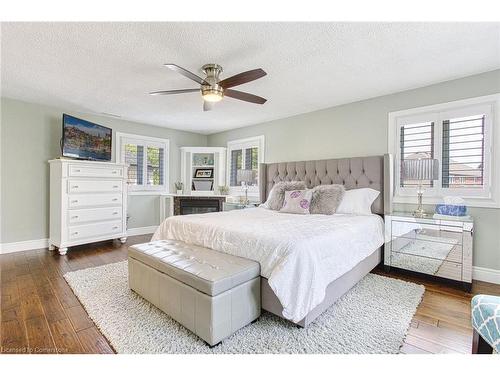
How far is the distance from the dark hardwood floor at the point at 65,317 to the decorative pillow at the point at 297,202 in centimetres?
142

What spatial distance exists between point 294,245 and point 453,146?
2.64 metres

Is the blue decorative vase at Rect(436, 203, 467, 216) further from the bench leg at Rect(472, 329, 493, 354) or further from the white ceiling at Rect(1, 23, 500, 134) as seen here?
the bench leg at Rect(472, 329, 493, 354)

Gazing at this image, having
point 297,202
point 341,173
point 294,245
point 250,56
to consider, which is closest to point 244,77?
point 250,56

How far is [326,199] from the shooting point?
3.27 metres

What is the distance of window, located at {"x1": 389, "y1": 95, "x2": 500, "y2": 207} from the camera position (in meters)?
2.72

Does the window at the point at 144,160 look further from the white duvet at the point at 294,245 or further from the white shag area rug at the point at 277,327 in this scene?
the white shag area rug at the point at 277,327

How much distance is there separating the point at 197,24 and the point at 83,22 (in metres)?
0.89

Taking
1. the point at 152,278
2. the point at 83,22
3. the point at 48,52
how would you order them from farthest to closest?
the point at 48,52
the point at 152,278
the point at 83,22

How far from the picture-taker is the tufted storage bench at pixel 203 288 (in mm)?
1607

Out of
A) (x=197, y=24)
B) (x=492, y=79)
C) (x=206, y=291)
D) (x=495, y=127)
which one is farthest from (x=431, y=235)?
(x=197, y=24)

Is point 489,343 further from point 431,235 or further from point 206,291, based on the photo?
point 431,235

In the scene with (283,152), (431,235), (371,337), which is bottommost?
(371,337)

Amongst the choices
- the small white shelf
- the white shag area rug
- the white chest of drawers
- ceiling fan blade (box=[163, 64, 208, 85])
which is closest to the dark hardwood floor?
the white shag area rug

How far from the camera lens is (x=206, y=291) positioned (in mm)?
1604
